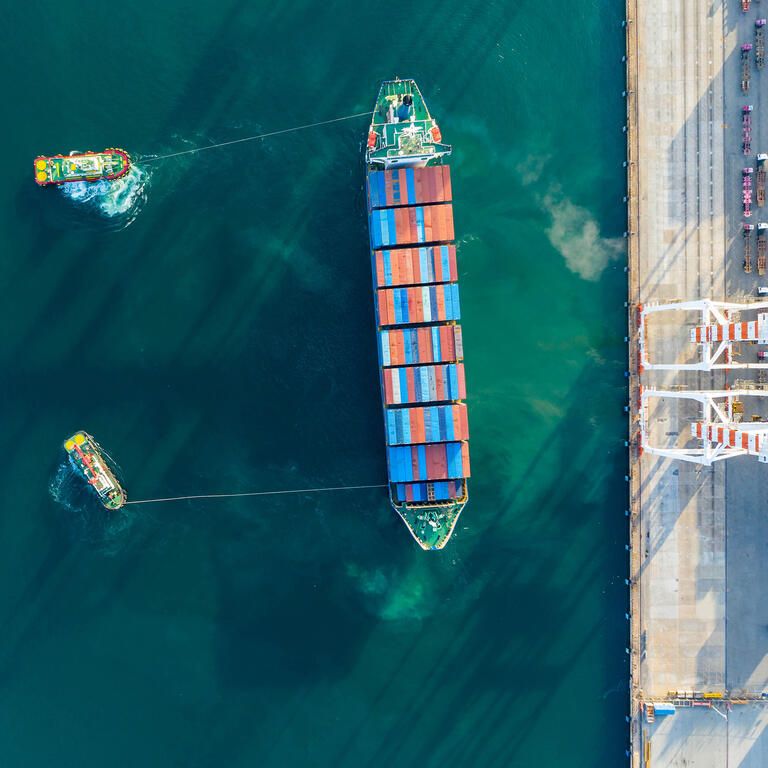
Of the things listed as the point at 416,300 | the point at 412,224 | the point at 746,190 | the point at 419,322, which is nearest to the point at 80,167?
the point at 412,224

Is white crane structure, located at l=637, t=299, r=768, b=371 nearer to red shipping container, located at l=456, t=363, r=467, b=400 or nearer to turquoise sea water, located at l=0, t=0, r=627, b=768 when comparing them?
turquoise sea water, located at l=0, t=0, r=627, b=768

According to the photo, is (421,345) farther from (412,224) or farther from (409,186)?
(409,186)

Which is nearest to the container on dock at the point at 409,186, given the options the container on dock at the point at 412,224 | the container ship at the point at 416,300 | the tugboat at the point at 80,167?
the container ship at the point at 416,300

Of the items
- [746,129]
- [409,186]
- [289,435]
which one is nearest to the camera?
[409,186]

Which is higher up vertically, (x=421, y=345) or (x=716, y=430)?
(x=421, y=345)

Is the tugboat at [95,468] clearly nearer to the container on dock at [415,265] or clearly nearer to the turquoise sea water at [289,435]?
the turquoise sea water at [289,435]
